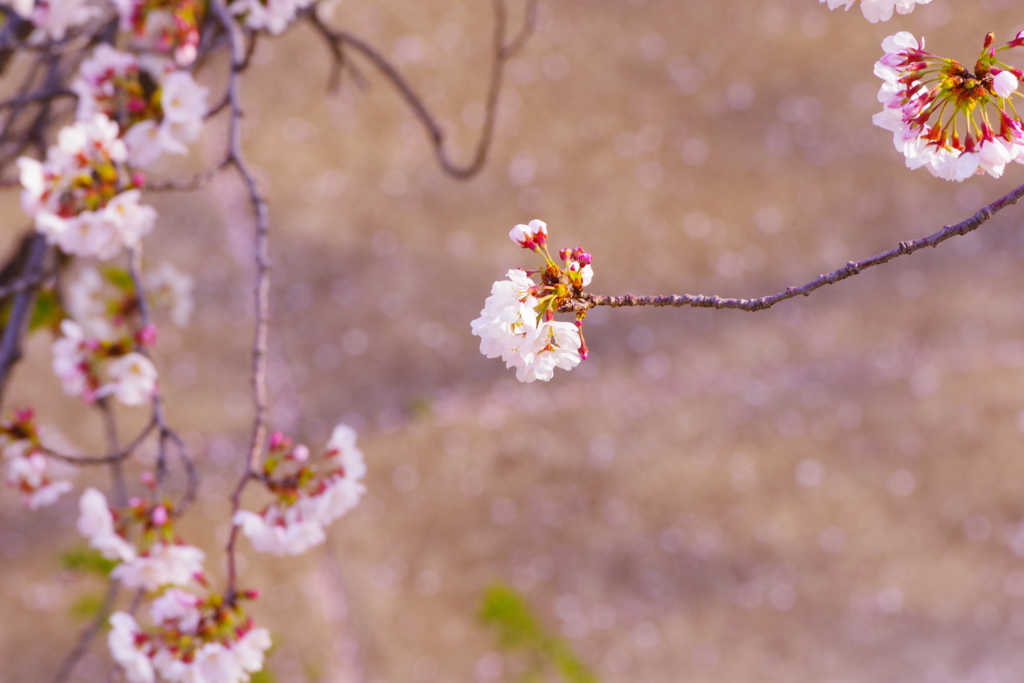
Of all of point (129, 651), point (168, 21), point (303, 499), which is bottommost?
point (129, 651)

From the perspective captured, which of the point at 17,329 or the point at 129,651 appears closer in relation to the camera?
the point at 129,651

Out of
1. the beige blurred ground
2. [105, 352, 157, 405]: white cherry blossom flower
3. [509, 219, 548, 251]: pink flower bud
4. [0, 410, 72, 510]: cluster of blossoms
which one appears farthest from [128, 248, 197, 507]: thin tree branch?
the beige blurred ground

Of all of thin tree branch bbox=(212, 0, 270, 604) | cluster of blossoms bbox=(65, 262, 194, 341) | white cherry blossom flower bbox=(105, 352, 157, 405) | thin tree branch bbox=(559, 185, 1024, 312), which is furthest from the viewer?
cluster of blossoms bbox=(65, 262, 194, 341)

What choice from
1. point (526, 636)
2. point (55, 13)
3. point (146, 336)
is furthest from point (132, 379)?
point (526, 636)

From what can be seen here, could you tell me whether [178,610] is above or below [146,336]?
below

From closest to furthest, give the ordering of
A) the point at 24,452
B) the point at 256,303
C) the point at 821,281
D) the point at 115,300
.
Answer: the point at 821,281, the point at 256,303, the point at 24,452, the point at 115,300

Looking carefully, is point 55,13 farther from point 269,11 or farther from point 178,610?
point 178,610

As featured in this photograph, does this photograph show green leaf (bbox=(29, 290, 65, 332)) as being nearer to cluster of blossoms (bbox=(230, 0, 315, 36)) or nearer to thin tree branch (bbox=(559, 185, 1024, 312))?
cluster of blossoms (bbox=(230, 0, 315, 36))
